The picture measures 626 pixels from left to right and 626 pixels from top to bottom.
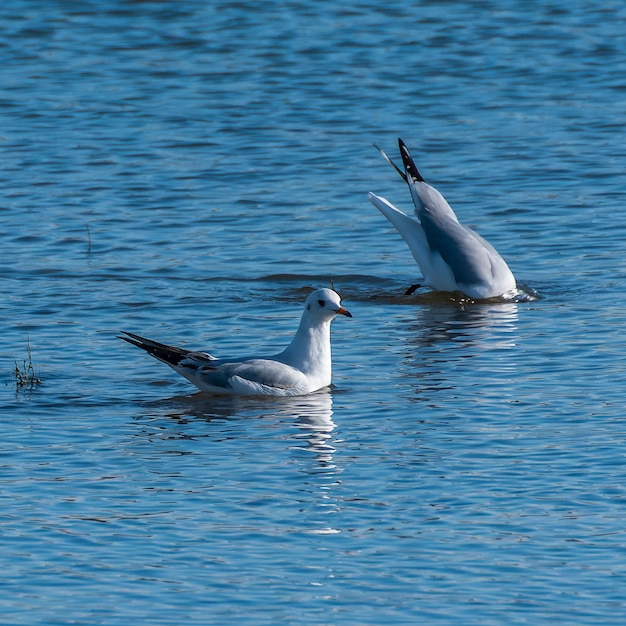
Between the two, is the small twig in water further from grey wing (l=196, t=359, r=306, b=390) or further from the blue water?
grey wing (l=196, t=359, r=306, b=390)

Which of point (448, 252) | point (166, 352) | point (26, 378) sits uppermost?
point (448, 252)

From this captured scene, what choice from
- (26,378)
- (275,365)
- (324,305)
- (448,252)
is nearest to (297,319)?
(448,252)

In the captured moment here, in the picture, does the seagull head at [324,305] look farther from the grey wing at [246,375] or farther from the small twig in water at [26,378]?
the small twig in water at [26,378]

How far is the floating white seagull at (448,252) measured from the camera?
13.6 meters

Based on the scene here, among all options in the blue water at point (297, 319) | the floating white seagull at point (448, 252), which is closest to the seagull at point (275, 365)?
the blue water at point (297, 319)

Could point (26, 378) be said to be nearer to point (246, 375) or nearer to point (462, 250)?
point (246, 375)

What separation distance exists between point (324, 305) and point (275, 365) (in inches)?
22.1

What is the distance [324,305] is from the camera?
11031 millimetres

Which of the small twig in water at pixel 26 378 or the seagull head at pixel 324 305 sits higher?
the seagull head at pixel 324 305

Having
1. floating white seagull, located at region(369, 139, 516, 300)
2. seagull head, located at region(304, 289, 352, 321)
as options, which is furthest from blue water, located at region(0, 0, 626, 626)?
seagull head, located at region(304, 289, 352, 321)

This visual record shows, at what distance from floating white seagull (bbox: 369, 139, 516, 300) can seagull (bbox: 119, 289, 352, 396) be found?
9.24 feet

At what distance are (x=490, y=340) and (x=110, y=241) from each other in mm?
4601

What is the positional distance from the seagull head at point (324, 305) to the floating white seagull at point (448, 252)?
2.80 meters

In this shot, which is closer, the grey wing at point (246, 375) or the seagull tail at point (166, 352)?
the grey wing at point (246, 375)
